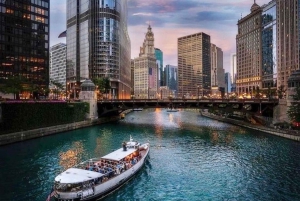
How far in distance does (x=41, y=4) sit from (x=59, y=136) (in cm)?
9392

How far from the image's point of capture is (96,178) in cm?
3100

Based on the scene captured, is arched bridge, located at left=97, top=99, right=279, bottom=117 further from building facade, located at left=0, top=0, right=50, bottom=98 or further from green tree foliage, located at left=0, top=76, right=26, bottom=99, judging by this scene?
building facade, located at left=0, top=0, right=50, bottom=98

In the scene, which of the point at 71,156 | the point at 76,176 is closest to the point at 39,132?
the point at 71,156

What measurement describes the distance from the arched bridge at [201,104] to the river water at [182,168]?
86.5ft

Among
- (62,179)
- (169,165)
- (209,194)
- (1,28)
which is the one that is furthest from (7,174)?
(1,28)

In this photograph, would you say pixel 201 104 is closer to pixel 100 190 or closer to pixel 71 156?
pixel 71 156

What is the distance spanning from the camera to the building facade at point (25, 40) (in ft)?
394

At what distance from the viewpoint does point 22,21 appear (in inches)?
4988

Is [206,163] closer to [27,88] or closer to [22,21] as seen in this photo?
[27,88]

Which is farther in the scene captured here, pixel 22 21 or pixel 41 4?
pixel 41 4

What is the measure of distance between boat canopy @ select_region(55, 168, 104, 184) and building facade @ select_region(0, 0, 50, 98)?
93.0 meters

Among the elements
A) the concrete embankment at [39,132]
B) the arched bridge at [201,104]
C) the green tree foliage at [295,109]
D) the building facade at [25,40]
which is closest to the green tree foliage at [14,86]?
the building facade at [25,40]

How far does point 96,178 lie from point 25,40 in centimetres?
11922

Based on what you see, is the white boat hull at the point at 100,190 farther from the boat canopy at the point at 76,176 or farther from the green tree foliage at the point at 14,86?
the green tree foliage at the point at 14,86
